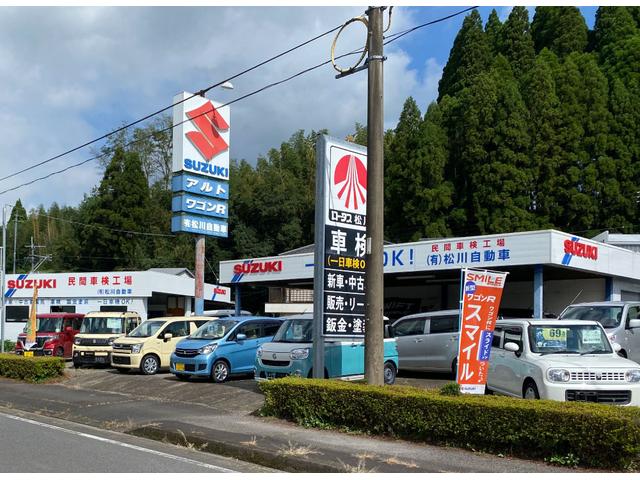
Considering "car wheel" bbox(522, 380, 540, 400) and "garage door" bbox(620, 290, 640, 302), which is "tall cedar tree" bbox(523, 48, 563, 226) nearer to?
"garage door" bbox(620, 290, 640, 302)

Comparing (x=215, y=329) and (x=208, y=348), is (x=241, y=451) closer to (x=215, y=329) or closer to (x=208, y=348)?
(x=208, y=348)

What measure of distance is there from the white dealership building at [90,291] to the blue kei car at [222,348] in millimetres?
23033

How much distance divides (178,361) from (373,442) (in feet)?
29.5

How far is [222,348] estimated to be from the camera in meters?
17.7

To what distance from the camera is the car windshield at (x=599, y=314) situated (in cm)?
1690

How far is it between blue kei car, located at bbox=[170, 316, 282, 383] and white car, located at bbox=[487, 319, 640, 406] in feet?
23.0

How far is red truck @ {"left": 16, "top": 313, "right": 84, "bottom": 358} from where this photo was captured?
88.4 ft

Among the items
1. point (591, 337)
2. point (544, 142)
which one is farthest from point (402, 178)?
point (591, 337)

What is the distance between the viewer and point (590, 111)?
154 feet

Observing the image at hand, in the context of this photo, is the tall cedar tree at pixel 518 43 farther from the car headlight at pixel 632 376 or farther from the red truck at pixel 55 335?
the car headlight at pixel 632 376

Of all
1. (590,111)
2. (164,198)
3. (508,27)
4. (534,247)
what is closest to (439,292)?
(534,247)

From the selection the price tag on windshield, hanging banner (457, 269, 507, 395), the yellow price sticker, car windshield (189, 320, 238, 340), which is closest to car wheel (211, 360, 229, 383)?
car windshield (189, 320, 238, 340)

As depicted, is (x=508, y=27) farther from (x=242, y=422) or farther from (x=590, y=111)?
(x=242, y=422)

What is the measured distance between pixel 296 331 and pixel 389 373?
2.36 m
